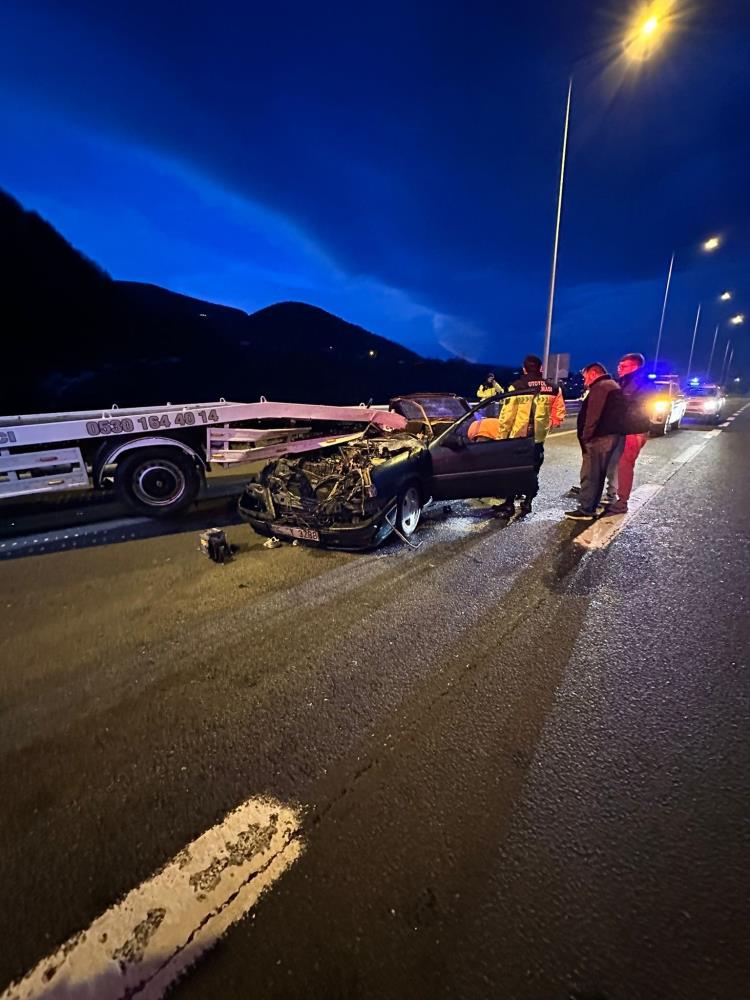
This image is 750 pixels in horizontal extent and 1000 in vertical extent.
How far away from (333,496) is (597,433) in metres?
3.46

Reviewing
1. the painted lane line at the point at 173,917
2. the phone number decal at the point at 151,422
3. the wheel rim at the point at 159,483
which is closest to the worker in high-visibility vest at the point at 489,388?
the phone number decal at the point at 151,422

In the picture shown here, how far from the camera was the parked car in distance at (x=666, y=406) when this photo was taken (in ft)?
43.9

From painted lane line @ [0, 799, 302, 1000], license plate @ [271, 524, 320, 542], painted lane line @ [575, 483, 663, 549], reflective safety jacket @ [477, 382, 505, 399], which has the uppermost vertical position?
reflective safety jacket @ [477, 382, 505, 399]

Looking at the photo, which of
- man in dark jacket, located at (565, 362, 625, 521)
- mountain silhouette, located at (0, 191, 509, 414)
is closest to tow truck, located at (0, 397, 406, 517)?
man in dark jacket, located at (565, 362, 625, 521)

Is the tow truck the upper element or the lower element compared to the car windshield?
lower

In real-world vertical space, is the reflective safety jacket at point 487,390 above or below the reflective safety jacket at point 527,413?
above

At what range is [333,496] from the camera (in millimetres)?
4398

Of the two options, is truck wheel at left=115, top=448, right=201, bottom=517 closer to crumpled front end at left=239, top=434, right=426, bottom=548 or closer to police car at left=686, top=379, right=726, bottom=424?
crumpled front end at left=239, top=434, right=426, bottom=548

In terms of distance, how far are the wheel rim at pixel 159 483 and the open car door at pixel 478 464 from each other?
3.32m

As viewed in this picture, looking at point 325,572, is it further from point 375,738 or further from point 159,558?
point 375,738

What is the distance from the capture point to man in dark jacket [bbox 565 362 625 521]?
544cm

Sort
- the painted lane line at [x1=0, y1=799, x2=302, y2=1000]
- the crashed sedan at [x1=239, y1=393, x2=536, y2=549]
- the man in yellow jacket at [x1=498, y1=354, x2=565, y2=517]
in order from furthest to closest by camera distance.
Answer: the man in yellow jacket at [x1=498, y1=354, x2=565, y2=517]
the crashed sedan at [x1=239, y1=393, x2=536, y2=549]
the painted lane line at [x1=0, y1=799, x2=302, y2=1000]

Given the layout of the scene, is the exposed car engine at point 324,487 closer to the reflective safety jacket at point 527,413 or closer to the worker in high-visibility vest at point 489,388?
the reflective safety jacket at point 527,413

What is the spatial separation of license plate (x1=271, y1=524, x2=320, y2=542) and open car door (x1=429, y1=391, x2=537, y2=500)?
1640mm
